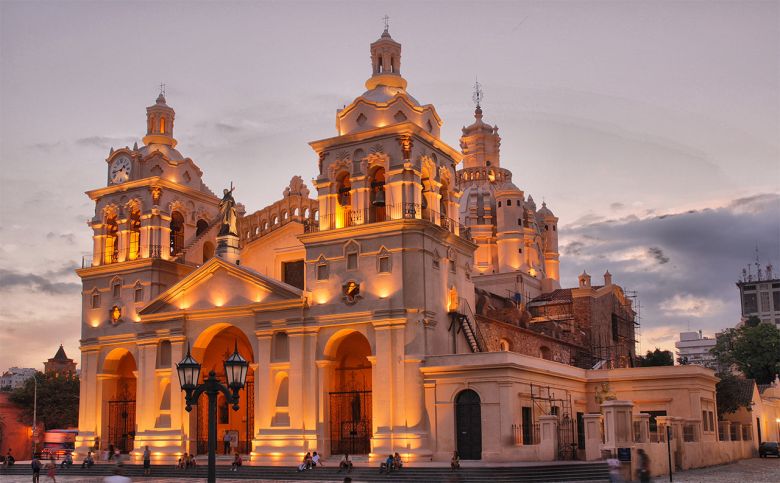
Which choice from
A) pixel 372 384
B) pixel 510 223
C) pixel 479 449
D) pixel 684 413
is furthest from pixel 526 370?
pixel 510 223

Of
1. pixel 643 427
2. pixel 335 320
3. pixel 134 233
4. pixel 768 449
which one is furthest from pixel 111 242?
pixel 768 449

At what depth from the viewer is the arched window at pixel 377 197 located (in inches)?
1816

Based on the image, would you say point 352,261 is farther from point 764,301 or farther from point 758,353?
point 764,301

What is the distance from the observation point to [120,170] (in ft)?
183

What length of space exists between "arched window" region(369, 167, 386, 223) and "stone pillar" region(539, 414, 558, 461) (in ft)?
42.0

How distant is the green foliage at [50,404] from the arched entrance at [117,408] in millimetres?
23102

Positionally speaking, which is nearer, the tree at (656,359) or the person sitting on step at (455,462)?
the person sitting on step at (455,462)

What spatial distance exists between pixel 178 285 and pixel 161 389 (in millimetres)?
5673

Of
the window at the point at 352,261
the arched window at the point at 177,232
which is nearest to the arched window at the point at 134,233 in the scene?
the arched window at the point at 177,232

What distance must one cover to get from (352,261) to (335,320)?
2.97m

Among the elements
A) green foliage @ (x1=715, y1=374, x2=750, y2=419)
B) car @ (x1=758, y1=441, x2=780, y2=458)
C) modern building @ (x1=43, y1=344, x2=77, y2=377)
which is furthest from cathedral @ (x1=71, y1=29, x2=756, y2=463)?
modern building @ (x1=43, y1=344, x2=77, y2=377)

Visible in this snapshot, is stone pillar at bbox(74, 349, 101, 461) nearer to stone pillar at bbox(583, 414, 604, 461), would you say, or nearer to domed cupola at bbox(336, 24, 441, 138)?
domed cupola at bbox(336, 24, 441, 138)

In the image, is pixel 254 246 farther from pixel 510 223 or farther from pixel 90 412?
pixel 510 223

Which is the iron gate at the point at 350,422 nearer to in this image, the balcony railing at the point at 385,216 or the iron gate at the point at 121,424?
the balcony railing at the point at 385,216
